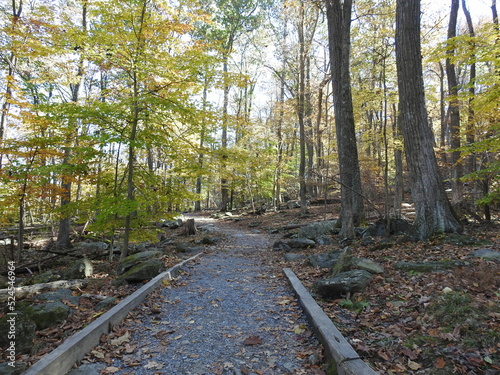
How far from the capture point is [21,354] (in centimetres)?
279

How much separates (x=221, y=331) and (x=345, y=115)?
7.65m

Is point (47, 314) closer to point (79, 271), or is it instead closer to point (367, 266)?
point (79, 271)

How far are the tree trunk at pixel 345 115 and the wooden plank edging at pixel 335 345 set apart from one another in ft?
16.4

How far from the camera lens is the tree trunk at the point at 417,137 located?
592 centimetres

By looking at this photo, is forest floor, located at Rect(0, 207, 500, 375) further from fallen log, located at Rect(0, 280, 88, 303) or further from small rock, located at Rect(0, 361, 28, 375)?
small rock, located at Rect(0, 361, 28, 375)

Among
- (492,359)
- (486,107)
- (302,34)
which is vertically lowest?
(492,359)

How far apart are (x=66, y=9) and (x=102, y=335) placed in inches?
574

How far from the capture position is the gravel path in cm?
271

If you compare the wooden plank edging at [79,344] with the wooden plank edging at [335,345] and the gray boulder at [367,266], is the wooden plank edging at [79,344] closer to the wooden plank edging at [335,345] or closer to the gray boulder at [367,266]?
the wooden plank edging at [335,345]

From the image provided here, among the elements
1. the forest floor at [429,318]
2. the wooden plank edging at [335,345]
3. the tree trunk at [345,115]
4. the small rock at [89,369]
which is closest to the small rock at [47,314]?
the small rock at [89,369]

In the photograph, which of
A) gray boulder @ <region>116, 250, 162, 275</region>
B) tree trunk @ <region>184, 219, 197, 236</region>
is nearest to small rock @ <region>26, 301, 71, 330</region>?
gray boulder @ <region>116, 250, 162, 275</region>

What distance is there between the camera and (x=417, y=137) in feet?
20.1

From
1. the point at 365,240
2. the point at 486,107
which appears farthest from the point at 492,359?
the point at 486,107

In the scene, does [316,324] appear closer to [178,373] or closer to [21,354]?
[178,373]
